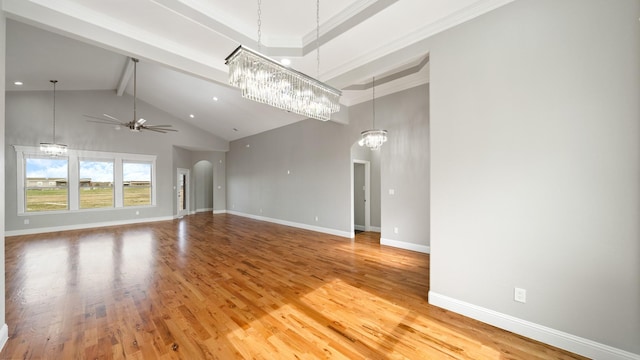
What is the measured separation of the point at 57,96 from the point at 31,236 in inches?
157

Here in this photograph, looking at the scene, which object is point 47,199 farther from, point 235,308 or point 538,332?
point 538,332

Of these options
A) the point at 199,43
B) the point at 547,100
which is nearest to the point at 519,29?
the point at 547,100

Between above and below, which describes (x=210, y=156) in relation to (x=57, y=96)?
below

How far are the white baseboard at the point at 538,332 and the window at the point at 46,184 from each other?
10129 mm

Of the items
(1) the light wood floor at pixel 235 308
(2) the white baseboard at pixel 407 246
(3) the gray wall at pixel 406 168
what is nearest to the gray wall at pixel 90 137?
(1) the light wood floor at pixel 235 308

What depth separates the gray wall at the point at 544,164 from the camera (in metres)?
1.70

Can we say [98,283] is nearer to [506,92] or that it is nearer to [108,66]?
[108,66]

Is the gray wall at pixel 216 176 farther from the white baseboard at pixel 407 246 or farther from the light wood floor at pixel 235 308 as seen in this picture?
the white baseboard at pixel 407 246

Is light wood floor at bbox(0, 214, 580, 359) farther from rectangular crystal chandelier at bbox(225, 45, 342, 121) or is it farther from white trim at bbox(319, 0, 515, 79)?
white trim at bbox(319, 0, 515, 79)

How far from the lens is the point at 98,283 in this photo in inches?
128

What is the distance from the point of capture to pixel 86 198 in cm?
720

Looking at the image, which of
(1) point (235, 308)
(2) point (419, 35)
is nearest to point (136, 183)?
(1) point (235, 308)

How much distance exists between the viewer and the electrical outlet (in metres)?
2.06

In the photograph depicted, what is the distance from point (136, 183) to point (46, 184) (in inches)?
81.3
